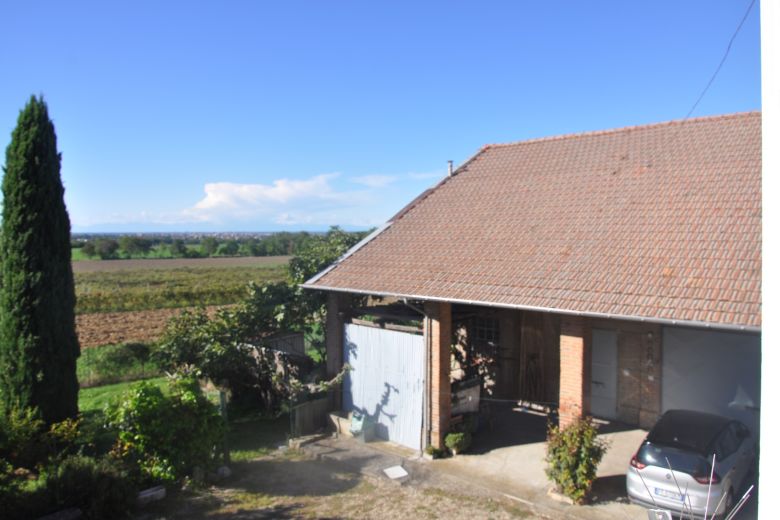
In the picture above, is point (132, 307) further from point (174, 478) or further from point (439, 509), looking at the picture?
point (439, 509)

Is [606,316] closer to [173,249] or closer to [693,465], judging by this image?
[693,465]

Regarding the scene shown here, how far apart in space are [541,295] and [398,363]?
3753mm

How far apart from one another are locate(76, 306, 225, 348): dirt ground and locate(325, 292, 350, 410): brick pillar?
1488 cm

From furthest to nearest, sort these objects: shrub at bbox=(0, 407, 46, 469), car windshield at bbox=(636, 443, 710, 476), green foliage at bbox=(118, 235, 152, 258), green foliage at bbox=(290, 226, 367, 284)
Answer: green foliage at bbox=(118, 235, 152, 258)
green foliage at bbox=(290, 226, 367, 284)
shrub at bbox=(0, 407, 46, 469)
car windshield at bbox=(636, 443, 710, 476)

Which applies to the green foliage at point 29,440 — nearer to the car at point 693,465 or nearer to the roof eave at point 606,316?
the roof eave at point 606,316

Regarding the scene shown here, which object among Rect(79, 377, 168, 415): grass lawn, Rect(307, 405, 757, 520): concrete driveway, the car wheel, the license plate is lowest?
Rect(79, 377, 168, 415): grass lawn

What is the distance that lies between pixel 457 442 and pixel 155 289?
42.7m

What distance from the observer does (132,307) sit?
123 ft

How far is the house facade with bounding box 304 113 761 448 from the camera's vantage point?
907cm

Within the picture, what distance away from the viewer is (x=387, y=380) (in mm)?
11953

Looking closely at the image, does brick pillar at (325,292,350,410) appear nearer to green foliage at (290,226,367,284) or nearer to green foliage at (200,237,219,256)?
green foliage at (290,226,367,284)

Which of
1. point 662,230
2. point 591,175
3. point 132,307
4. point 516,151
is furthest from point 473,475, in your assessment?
point 132,307

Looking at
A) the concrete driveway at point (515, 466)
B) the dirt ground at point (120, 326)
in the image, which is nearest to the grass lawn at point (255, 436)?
the concrete driveway at point (515, 466)

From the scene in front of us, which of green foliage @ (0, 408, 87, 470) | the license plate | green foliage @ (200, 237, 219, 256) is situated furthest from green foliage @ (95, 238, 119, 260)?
the license plate
